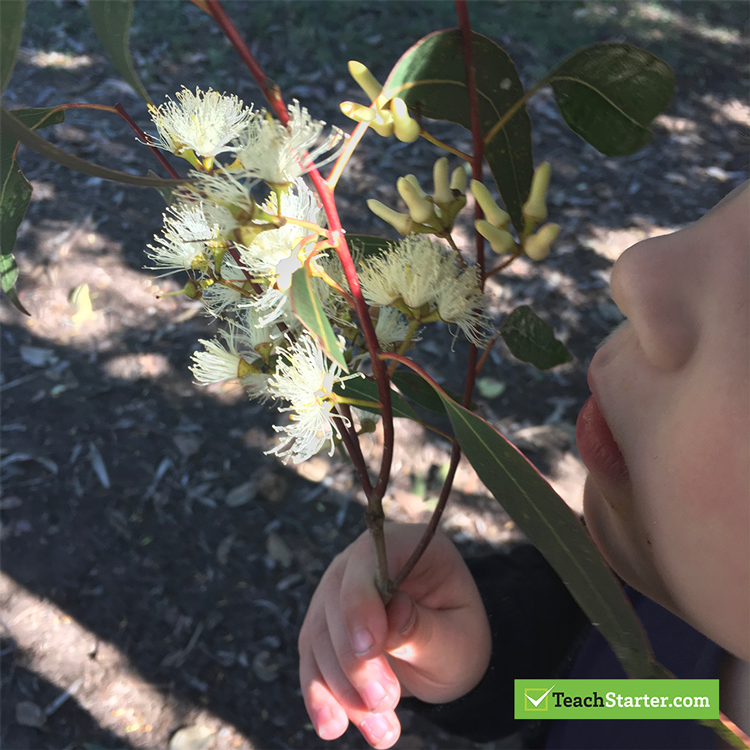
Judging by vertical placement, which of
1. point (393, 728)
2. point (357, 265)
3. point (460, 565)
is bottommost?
point (393, 728)

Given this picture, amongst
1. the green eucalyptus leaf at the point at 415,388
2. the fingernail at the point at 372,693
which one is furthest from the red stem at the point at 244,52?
the fingernail at the point at 372,693

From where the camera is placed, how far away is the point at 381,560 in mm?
600

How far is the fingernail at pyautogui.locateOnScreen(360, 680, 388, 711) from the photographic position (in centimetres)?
70

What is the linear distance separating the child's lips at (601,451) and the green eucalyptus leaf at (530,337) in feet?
0.19

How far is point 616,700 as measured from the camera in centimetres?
69

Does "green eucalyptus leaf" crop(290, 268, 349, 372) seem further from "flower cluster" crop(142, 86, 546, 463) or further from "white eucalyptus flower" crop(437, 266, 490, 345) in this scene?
"white eucalyptus flower" crop(437, 266, 490, 345)

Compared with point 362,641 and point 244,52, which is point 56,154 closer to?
point 244,52

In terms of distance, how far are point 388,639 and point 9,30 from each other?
664 mm

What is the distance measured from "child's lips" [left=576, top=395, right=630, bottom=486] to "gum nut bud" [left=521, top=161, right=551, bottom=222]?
188 millimetres

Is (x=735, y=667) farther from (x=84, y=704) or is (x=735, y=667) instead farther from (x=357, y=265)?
(x=84, y=704)

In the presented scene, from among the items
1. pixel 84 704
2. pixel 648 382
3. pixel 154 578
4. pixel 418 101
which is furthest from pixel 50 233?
pixel 648 382

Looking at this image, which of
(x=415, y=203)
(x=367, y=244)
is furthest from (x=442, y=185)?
(x=367, y=244)

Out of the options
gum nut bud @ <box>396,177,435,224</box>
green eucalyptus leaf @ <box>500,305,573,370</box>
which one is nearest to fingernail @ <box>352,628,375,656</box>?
green eucalyptus leaf @ <box>500,305,573,370</box>

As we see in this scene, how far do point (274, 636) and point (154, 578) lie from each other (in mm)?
288
